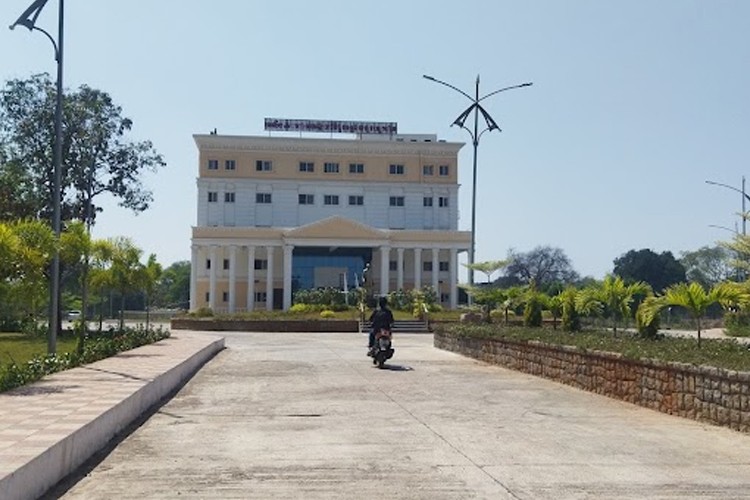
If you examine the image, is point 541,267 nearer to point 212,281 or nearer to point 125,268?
point 212,281

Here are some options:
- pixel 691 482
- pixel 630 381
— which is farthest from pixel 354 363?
pixel 691 482

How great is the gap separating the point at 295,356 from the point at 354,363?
336cm

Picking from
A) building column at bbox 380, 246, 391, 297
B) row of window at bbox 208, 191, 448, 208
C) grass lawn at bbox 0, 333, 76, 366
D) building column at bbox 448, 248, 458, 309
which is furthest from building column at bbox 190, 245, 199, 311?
grass lawn at bbox 0, 333, 76, 366

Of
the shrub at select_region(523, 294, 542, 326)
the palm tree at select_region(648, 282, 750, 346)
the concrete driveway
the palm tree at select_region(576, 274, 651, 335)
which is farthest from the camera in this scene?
the shrub at select_region(523, 294, 542, 326)

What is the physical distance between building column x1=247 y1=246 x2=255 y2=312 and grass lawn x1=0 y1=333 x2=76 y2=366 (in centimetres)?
3533

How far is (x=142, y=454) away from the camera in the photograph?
8797mm

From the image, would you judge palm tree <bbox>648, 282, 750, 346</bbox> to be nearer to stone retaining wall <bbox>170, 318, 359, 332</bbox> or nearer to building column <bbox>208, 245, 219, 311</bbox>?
stone retaining wall <bbox>170, 318, 359, 332</bbox>

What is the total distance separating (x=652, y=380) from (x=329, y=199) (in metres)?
63.6

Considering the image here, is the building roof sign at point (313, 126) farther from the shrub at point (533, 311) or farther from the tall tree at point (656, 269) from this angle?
the shrub at point (533, 311)

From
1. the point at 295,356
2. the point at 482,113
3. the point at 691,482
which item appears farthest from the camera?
the point at 482,113

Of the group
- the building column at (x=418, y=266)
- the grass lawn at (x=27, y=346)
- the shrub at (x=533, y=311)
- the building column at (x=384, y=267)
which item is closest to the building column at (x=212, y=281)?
the building column at (x=384, y=267)

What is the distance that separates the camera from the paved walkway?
22.1 feet

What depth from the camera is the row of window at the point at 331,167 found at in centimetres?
7429

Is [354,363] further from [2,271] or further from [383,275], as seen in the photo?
[383,275]
